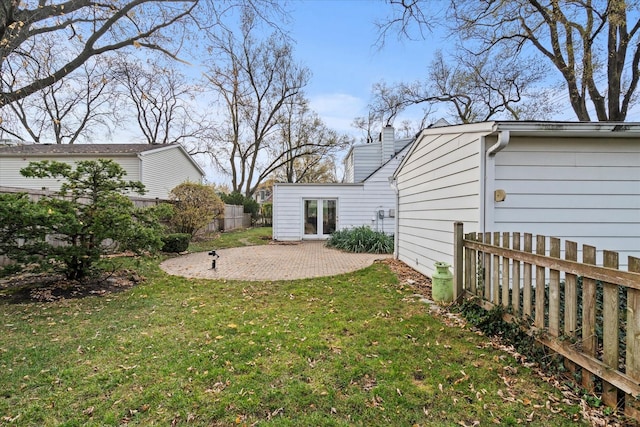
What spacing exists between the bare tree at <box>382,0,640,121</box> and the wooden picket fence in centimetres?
863

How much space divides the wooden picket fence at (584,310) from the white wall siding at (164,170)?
55.3 feet

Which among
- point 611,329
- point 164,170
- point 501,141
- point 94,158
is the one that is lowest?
point 611,329

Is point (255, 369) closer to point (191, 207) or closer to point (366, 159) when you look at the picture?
point (191, 207)

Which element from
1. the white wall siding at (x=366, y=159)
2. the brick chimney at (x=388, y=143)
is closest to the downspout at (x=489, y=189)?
the brick chimney at (x=388, y=143)

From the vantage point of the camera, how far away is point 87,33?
6012 millimetres

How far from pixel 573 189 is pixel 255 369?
462cm

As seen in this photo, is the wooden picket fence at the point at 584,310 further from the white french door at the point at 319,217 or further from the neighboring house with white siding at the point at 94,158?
the neighboring house with white siding at the point at 94,158

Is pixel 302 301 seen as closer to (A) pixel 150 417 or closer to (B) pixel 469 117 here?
(A) pixel 150 417

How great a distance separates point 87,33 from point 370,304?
7.21 m

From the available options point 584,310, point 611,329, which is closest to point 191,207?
point 584,310

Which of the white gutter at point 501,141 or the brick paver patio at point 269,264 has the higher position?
the white gutter at point 501,141

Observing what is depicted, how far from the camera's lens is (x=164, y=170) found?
18.6 metres

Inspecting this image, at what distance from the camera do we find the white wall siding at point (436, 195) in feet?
15.1

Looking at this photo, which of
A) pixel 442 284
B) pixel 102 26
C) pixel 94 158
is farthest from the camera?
pixel 94 158
